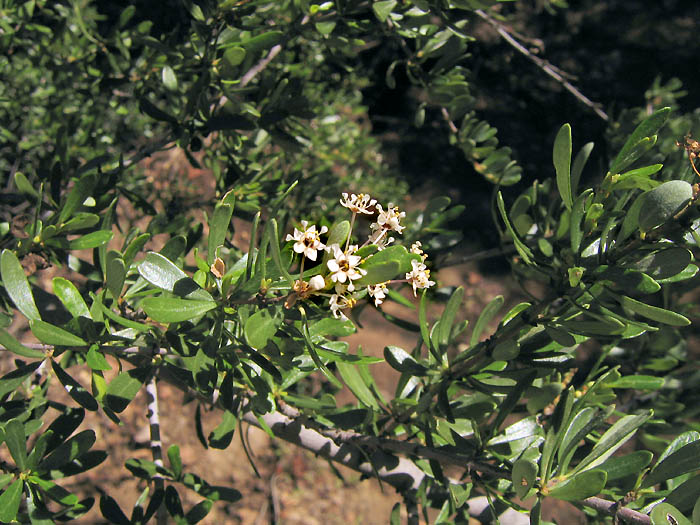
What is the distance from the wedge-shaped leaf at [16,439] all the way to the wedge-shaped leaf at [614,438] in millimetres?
725

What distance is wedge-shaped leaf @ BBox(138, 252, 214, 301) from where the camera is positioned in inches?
23.5

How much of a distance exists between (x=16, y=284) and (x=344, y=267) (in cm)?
41

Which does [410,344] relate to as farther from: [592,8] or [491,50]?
[592,8]

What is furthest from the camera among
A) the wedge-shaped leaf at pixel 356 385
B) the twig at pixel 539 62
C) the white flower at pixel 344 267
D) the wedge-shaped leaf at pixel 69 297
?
the twig at pixel 539 62

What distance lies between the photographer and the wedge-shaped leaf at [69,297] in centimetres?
68

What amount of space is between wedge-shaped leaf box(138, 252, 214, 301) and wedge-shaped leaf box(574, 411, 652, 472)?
0.53 metres

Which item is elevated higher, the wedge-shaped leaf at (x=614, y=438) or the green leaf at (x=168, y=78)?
the green leaf at (x=168, y=78)

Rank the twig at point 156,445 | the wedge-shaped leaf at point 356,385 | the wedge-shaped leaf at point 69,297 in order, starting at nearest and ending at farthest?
the wedge-shaped leaf at point 69,297 → the wedge-shaped leaf at point 356,385 → the twig at point 156,445

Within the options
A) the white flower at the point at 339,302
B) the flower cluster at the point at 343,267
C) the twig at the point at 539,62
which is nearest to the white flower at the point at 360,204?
the flower cluster at the point at 343,267

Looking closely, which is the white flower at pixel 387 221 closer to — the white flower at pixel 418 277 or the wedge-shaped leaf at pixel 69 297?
the white flower at pixel 418 277

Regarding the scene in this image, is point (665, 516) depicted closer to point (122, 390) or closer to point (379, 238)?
point (379, 238)

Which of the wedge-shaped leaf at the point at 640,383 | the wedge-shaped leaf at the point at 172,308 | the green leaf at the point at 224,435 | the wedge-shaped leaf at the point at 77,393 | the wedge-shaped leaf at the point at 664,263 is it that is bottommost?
the green leaf at the point at 224,435

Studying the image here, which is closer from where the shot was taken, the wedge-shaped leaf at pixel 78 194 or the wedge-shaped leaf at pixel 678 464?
the wedge-shaped leaf at pixel 678 464

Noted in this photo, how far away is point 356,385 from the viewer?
3.00 feet
